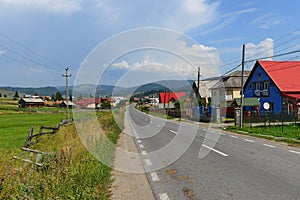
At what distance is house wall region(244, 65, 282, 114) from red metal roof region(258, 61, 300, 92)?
0.58 m

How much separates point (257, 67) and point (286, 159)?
1305 inches

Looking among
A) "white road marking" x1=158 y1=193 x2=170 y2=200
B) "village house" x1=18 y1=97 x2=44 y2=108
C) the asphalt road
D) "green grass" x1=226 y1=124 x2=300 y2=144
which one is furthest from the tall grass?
"village house" x1=18 y1=97 x2=44 y2=108

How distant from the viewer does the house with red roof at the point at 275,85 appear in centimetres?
3234

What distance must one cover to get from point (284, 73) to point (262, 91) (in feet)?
11.8

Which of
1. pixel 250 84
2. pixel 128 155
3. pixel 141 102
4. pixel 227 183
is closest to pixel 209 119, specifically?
pixel 250 84

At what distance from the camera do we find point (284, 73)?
119ft

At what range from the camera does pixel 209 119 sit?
111ft

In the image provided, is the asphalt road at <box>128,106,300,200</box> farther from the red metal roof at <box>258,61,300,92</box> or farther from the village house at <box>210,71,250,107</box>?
the village house at <box>210,71,250,107</box>

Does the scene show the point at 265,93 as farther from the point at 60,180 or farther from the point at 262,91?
the point at 60,180

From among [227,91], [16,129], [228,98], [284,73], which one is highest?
[284,73]

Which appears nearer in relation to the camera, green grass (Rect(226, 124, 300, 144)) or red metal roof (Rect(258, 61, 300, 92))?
green grass (Rect(226, 124, 300, 144))

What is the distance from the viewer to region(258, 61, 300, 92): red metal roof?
109 feet

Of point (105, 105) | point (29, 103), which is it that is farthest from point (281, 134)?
point (29, 103)

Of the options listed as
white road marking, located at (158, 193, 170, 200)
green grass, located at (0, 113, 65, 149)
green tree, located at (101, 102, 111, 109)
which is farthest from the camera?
green tree, located at (101, 102, 111, 109)
